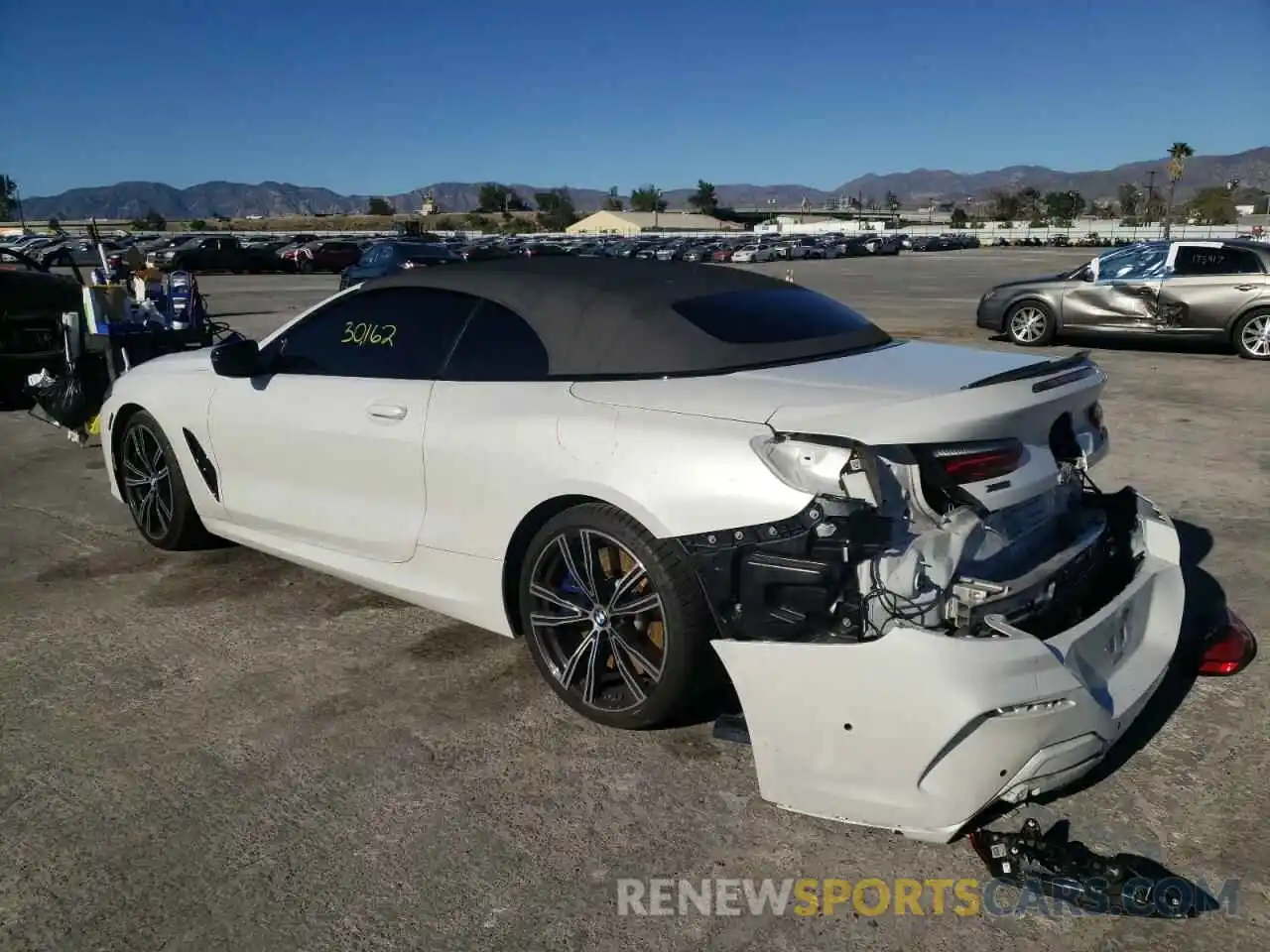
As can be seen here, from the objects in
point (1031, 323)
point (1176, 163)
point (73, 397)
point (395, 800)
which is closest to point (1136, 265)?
point (1031, 323)

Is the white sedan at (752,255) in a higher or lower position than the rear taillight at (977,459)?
lower

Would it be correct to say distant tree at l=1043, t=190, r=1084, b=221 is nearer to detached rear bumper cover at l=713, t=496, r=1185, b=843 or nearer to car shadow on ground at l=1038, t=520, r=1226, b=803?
car shadow on ground at l=1038, t=520, r=1226, b=803

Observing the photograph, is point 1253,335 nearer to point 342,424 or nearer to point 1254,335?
point 1254,335

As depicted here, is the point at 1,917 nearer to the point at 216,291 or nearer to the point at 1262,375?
the point at 1262,375

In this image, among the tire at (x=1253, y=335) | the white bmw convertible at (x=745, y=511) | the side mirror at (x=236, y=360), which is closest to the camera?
the white bmw convertible at (x=745, y=511)

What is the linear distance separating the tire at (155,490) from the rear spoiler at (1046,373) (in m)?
3.71

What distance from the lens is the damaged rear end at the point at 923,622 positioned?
7.97 feet

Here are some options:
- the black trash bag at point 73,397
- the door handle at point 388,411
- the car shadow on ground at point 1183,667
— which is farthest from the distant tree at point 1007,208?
the door handle at point 388,411

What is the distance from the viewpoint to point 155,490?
5.02m

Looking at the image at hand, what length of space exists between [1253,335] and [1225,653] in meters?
10.1

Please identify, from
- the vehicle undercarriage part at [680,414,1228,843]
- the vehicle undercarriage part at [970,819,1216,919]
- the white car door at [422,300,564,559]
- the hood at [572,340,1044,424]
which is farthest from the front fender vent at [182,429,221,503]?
the vehicle undercarriage part at [970,819,1216,919]

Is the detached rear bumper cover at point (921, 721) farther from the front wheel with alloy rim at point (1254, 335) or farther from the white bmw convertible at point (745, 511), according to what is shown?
the front wheel with alloy rim at point (1254, 335)

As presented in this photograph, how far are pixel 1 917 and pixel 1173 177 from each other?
305ft

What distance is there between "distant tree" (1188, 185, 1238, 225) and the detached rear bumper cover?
112480mm
